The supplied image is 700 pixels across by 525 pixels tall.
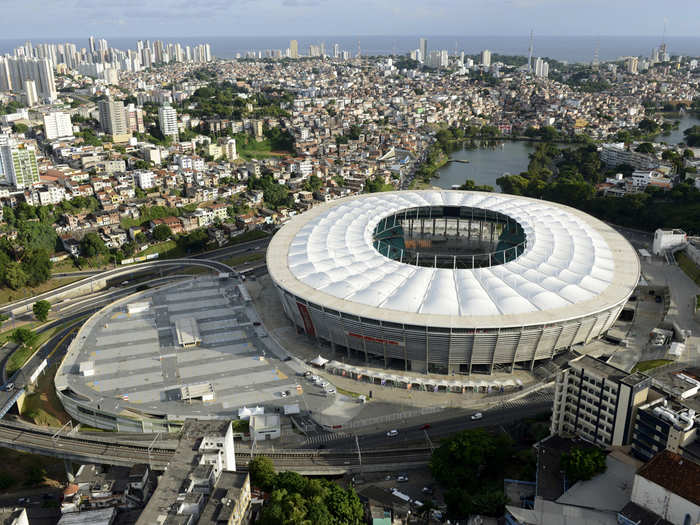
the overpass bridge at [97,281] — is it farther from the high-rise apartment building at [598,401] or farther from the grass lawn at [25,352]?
the high-rise apartment building at [598,401]

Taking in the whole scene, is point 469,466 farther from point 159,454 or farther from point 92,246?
point 92,246

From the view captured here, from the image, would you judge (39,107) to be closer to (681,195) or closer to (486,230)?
(486,230)

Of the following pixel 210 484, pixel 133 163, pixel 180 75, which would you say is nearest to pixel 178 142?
pixel 133 163

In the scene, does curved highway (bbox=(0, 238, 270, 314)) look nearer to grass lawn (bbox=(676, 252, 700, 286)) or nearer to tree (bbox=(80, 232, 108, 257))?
tree (bbox=(80, 232, 108, 257))

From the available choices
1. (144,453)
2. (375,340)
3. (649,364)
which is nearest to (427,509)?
(375,340)

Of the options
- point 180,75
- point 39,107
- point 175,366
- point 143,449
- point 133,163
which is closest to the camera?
point 143,449

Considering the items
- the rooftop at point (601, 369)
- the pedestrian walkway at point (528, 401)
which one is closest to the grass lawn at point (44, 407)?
the pedestrian walkway at point (528, 401)
